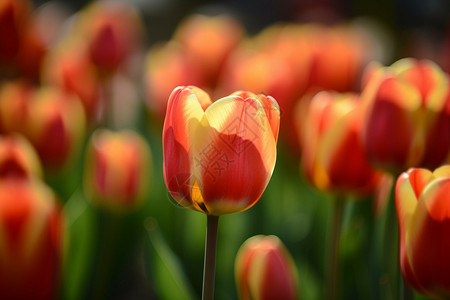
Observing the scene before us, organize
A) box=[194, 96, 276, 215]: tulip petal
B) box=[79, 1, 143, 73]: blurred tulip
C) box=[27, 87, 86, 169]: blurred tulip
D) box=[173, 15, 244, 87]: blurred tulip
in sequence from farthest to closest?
box=[173, 15, 244, 87]: blurred tulip < box=[79, 1, 143, 73]: blurred tulip < box=[27, 87, 86, 169]: blurred tulip < box=[194, 96, 276, 215]: tulip petal

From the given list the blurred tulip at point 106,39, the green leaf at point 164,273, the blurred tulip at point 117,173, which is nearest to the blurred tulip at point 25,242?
the green leaf at point 164,273

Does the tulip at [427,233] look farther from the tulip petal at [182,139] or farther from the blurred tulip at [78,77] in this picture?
the blurred tulip at [78,77]

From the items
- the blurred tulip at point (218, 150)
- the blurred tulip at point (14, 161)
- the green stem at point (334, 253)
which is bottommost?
the green stem at point (334, 253)

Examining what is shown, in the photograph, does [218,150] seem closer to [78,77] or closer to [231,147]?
[231,147]

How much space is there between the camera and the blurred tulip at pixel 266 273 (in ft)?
2.49

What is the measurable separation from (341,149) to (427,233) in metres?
0.27

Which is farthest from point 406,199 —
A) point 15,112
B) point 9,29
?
point 9,29

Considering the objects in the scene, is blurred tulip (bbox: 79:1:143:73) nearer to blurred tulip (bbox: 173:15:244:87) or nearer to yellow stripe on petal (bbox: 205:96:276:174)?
blurred tulip (bbox: 173:15:244:87)

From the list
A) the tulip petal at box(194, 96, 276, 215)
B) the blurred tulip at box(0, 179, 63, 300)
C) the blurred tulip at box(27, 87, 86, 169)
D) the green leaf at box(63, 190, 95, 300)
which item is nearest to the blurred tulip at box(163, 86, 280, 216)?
the tulip petal at box(194, 96, 276, 215)

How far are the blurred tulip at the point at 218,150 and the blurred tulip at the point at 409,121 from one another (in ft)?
0.72

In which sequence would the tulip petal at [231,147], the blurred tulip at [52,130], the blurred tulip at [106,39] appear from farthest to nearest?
the blurred tulip at [106,39] → the blurred tulip at [52,130] → the tulip petal at [231,147]

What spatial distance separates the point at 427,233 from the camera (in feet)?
2.10

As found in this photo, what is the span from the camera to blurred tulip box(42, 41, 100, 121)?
1.45m

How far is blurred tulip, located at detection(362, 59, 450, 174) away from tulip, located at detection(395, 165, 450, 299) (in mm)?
130
